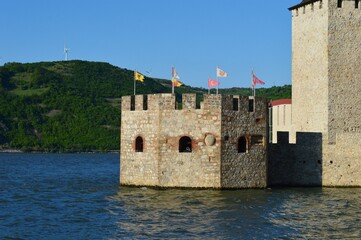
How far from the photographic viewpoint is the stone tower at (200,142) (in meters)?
26.5

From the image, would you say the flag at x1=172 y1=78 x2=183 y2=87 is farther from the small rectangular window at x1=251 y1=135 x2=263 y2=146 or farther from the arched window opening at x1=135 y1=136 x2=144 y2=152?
the small rectangular window at x1=251 y1=135 x2=263 y2=146

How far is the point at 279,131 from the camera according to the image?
30891mm

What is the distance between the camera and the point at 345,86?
30266 mm

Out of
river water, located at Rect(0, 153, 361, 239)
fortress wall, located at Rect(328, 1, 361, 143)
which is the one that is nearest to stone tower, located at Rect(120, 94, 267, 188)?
river water, located at Rect(0, 153, 361, 239)

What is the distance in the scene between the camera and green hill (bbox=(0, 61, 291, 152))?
4729 inches

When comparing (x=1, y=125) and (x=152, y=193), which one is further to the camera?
(x=1, y=125)

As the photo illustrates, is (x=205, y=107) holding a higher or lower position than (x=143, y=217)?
higher

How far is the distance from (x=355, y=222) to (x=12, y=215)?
1123cm

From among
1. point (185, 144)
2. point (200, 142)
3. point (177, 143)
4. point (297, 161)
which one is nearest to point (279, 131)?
point (297, 161)

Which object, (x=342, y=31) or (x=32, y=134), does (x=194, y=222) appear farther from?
(x=32, y=134)

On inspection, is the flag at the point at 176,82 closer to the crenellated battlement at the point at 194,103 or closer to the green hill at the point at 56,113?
the crenellated battlement at the point at 194,103

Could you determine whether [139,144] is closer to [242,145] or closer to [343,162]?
[242,145]

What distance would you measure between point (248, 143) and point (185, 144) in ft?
8.60

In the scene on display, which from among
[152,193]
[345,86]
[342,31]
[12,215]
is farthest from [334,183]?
[12,215]
